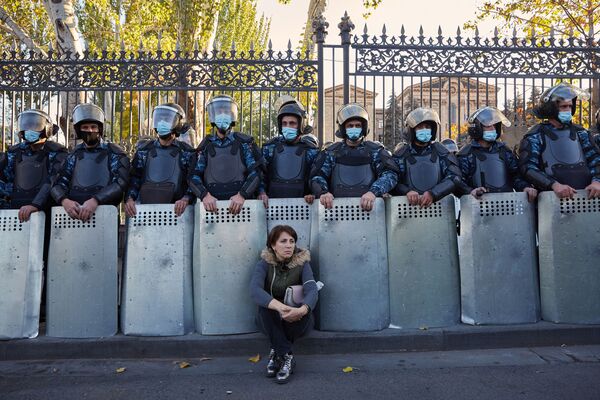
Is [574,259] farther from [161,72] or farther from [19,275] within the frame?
[161,72]

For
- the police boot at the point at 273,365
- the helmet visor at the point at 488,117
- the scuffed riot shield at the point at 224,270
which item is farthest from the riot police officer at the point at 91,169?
the helmet visor at the point at 488,117

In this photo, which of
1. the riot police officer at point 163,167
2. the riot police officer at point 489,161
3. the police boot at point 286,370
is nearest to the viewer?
the police boot at point 286,370

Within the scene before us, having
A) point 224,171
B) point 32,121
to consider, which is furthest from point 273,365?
point 32,121

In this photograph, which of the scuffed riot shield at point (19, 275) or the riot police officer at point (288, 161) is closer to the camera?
the scuffed riot shield at point (19, 275)

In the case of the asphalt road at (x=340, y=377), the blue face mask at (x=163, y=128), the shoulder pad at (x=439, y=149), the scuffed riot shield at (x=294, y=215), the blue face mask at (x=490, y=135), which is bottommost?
the asphalt road at (x=340, y=377)

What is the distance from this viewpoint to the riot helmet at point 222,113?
5438 mm

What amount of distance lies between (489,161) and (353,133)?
1.47 m

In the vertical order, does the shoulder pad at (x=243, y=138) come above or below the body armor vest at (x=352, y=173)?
above

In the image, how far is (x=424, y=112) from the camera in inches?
213

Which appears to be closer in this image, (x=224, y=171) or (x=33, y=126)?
(x=224, y=171)

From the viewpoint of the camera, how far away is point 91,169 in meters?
5.28

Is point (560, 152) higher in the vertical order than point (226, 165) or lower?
higher

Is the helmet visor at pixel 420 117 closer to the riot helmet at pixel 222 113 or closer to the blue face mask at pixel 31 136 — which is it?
the riot helmet at pixel 222 113

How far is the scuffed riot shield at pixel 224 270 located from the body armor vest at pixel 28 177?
1.99 m
